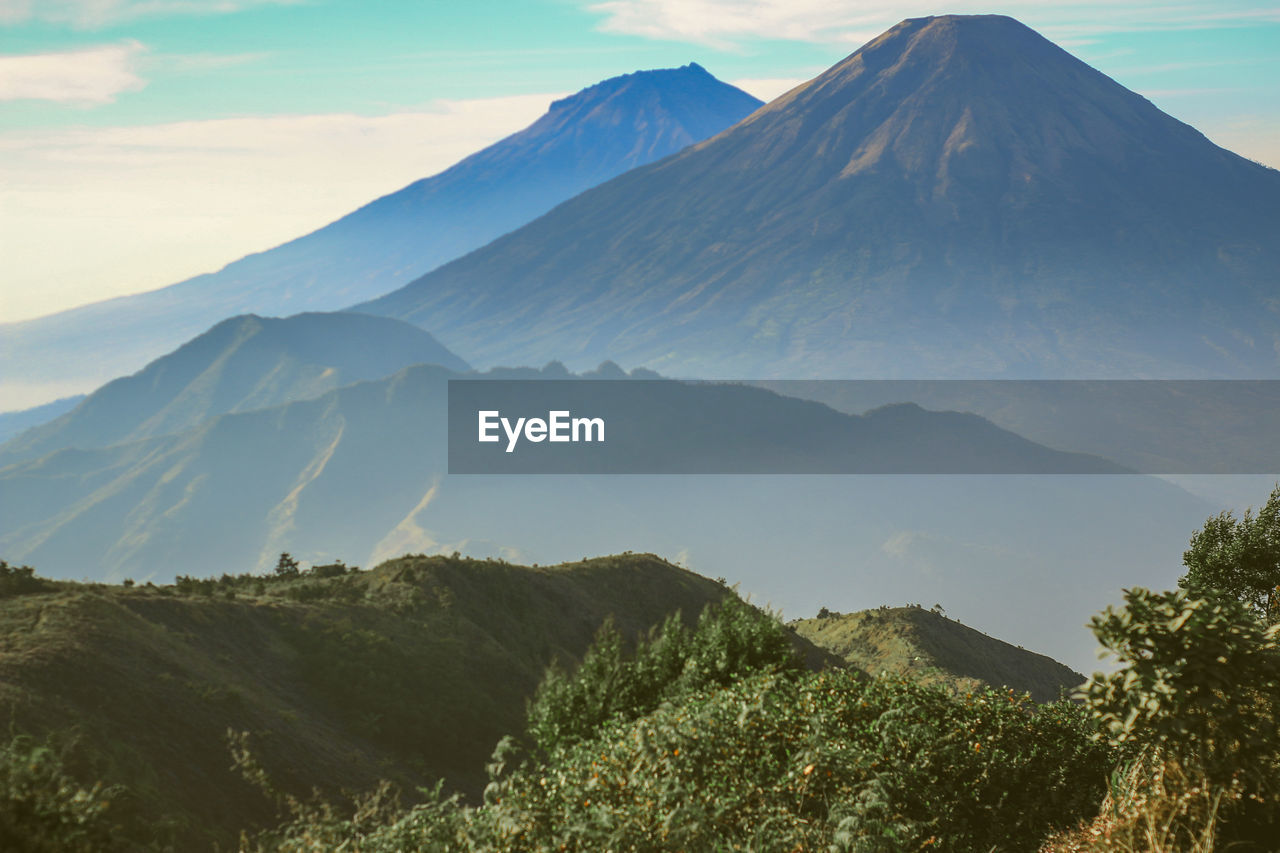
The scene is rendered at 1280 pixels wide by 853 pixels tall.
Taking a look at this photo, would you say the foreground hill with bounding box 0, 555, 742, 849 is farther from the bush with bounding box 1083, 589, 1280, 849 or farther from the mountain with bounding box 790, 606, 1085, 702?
the bush with bounding box 1083, 589, 1280, 849

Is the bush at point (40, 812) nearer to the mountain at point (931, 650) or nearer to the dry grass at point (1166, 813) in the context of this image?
the dry grass at point (1166, 813)

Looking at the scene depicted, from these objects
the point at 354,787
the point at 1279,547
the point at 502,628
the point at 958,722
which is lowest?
the point at 354,787

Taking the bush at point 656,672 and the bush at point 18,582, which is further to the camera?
the bush at point 18,582

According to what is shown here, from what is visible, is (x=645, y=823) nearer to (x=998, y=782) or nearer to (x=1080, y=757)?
(x=998, y=782)

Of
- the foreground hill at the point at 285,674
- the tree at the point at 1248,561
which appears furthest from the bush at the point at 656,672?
the tree at the point at 1248,561

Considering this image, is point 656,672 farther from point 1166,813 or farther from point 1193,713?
point 1193,713

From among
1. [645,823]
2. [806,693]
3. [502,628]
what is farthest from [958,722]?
[502,628]

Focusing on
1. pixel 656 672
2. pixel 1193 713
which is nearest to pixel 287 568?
pixel 656 672

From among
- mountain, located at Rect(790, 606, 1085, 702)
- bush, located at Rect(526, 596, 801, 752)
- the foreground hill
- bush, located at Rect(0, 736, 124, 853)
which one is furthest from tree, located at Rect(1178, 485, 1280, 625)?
bush, located at Rect(0, 736, 124, 853)

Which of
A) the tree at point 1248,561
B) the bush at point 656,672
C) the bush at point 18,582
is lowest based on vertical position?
the bush at point 18,582
